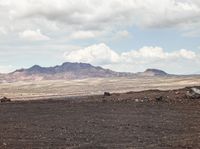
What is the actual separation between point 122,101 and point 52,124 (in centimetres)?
2288

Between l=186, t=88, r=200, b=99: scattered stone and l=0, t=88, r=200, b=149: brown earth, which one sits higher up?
l=186, t=88, r=200, b=99: scattered stone

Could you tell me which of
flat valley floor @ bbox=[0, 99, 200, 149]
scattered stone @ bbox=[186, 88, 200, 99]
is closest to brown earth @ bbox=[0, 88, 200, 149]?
flat valley floor @ bbox=[0, 99, 200, 149]

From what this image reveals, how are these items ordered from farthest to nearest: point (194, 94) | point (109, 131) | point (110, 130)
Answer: point (194, 94)
point (110, 130)
point (109, 131)

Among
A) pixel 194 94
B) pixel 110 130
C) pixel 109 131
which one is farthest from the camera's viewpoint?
pixel 194 94

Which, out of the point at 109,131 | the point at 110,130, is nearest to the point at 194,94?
the point at 110,130

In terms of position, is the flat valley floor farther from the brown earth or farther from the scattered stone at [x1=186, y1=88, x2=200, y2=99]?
the scattered stone at [x1=186, y1=88, x2=200, y2=99]

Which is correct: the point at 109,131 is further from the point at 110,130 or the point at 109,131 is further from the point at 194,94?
the point at 194,94

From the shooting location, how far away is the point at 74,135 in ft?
83.2

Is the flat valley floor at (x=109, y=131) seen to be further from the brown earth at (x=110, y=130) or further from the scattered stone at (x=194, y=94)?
the scattered stone at (x=194, y=94)

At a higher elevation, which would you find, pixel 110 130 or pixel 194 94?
pixel 194 94

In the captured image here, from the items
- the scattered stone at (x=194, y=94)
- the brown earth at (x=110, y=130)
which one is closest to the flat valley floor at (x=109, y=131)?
the brown earth at (x=110, y=130)

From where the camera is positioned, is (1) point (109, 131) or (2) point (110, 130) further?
(2) point (110, 130)

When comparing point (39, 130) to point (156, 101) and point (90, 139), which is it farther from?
point (156, 101)

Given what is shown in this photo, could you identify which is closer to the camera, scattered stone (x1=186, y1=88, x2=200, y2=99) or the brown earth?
the brown earth
